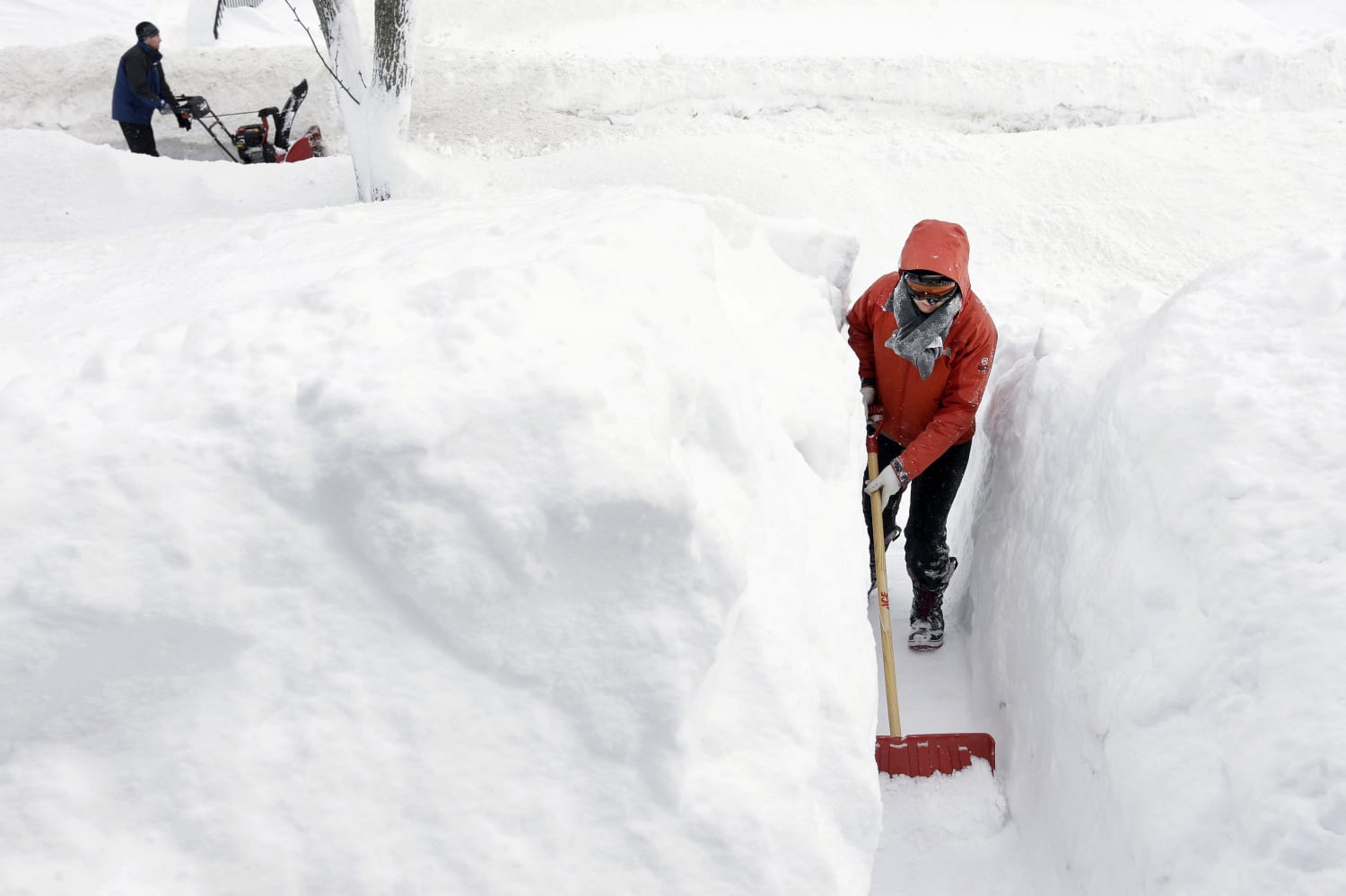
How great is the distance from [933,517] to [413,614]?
246cm

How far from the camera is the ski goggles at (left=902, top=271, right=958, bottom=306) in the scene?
3150 mm

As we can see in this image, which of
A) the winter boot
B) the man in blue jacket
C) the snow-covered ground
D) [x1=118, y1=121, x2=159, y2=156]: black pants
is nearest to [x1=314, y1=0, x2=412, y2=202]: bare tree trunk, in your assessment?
the man in blue jacket

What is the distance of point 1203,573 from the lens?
2312 mm

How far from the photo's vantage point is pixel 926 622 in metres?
3.83

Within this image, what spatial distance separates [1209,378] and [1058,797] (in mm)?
1304

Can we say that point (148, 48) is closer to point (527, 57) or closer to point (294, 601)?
point (527, 57)

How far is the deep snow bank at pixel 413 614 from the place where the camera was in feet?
4.86

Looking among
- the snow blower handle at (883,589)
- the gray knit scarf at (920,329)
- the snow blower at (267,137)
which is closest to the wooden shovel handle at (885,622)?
the snow blower handle at (883,589)

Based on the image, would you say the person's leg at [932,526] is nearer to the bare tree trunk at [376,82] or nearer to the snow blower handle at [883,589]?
the snow blower handle at [883,589]

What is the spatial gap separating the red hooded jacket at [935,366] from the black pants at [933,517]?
0.09 meters

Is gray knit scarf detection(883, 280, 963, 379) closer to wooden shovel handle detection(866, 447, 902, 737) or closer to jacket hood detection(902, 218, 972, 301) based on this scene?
jacket hood detection(902, 218, 972, 301)

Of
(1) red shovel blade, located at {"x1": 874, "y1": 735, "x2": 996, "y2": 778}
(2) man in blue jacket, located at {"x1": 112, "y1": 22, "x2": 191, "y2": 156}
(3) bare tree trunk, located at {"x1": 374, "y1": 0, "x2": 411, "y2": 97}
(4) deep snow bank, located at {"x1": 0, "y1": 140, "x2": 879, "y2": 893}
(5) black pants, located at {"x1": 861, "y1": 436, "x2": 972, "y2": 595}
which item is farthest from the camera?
(2) man in blue jacket, located at {"x1": 112, "y1": 22, "x2": 191, "y2": 156}

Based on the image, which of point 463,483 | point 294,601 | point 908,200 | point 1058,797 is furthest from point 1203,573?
point 908,200

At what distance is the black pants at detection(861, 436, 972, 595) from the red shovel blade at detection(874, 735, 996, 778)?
72cm
